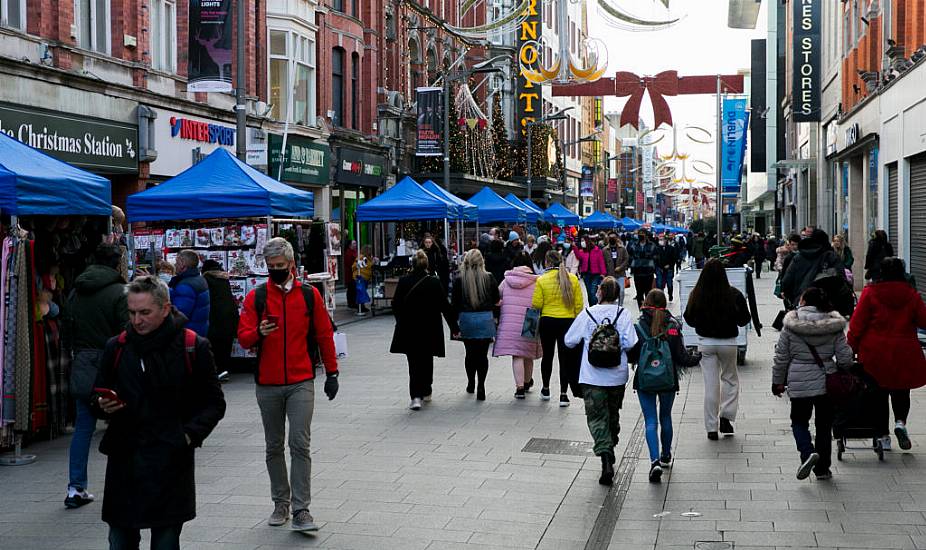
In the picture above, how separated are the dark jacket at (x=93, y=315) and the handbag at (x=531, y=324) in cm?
472

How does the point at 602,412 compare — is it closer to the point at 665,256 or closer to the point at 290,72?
the point at 665,256

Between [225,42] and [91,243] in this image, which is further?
[225,42]

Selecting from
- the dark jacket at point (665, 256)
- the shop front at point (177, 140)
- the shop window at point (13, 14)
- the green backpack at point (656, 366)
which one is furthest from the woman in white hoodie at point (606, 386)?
the dark jacket at point (665, 256)

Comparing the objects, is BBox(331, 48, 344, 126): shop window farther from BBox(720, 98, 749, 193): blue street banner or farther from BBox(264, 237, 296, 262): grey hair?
BBox(264, 237, 296, 262): grey hair

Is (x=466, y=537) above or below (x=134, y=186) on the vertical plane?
below

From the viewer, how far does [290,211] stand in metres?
15.4

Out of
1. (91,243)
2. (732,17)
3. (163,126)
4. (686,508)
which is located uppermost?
(732,17)

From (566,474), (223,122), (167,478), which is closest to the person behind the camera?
(167,478)

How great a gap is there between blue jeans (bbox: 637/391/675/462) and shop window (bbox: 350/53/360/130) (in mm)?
28017

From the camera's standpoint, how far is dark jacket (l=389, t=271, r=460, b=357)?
11.8 m

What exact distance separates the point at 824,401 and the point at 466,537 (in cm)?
301

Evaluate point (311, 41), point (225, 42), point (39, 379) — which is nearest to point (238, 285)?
point (39, 379)

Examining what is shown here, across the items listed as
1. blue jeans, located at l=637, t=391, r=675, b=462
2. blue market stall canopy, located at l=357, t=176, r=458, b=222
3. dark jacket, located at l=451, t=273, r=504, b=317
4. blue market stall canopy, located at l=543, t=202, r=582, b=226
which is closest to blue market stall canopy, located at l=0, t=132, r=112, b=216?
dark jacket, located at l=451, t=273, r=504, b=317

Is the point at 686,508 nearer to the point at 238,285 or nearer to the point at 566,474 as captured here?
the point at 566,474
